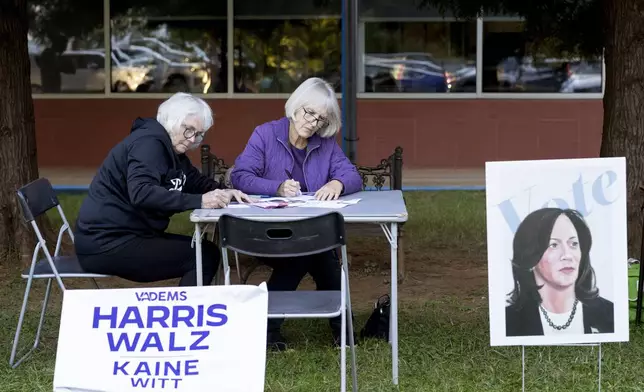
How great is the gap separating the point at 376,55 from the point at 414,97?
2.14 feet

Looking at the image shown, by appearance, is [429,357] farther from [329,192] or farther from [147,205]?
[147,205]

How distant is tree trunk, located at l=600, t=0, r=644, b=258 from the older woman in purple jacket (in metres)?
2.23

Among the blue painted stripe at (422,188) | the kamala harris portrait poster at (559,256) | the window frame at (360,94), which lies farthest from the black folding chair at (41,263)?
the window frame at (360,94)

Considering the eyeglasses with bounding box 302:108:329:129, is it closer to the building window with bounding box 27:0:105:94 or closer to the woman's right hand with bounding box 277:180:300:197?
the woman's right hand with bounding box 277:180:300:197

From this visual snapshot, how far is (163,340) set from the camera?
368 centimetres

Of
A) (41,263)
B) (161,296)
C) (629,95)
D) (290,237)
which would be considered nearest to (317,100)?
(290,237)

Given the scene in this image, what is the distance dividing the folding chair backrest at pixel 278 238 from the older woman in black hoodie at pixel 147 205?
1.89 feet

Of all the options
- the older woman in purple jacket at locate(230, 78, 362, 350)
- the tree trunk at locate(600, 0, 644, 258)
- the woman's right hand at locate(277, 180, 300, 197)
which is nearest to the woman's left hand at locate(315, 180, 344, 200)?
the older woman in purple jacket at locate(230, 78, 362, 350)

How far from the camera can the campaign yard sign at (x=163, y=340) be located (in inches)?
143

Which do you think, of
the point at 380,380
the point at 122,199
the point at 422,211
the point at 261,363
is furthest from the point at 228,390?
the point at 422,211

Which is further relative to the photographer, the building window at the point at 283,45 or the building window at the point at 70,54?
the building window at the point at 70,54

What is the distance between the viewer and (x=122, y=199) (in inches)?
191

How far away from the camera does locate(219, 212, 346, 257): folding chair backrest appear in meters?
4.16

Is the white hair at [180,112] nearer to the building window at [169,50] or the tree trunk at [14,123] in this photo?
the tree trunk at [14,123]
